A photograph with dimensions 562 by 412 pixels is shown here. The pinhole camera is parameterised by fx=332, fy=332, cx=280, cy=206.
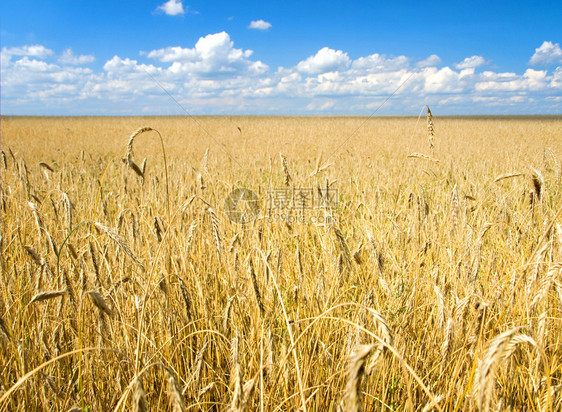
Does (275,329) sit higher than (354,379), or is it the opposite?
(354,379)

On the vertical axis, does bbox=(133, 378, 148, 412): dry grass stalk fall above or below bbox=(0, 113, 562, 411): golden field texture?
above

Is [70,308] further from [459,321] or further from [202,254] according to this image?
[459,321]

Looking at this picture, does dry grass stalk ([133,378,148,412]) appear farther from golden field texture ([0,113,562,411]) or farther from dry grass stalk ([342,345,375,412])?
dry grass stalk ([342,345,375,412])

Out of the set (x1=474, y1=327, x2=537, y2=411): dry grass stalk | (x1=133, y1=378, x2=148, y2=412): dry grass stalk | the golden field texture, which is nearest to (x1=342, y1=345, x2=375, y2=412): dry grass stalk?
the golden field texture

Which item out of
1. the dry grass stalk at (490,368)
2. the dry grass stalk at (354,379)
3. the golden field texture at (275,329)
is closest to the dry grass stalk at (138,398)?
the golden field texture at (275,329)

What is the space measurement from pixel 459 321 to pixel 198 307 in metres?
1.24

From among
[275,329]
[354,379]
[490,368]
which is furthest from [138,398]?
[275,329]

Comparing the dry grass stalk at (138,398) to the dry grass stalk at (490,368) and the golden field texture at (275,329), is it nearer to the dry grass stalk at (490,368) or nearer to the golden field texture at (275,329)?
the golden field texture at (275,329)

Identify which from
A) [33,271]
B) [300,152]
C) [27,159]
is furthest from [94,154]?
[33,271]

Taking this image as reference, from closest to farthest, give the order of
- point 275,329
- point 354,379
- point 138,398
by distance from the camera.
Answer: point 354,379 < point 138,398 < point 275,329

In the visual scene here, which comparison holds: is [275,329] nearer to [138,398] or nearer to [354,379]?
[138,398]

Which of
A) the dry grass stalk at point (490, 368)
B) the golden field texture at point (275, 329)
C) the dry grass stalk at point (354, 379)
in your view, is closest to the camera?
the dry grass stalk at point (354, 379)

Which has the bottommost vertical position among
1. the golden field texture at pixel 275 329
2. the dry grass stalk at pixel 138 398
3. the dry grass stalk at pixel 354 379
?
the golden field texture at pixel 275 329

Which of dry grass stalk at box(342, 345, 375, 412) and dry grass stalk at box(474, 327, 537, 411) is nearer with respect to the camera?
dry grass stalk at box(342, 345, 375, 412)
